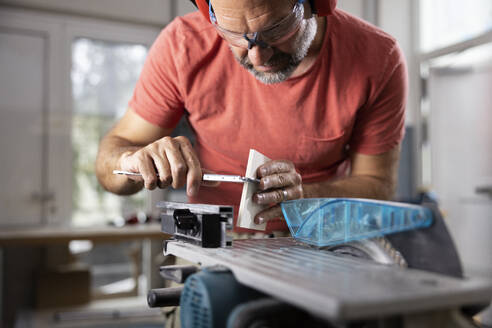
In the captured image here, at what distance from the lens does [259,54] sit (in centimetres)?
94

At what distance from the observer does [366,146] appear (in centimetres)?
121

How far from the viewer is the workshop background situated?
307cm

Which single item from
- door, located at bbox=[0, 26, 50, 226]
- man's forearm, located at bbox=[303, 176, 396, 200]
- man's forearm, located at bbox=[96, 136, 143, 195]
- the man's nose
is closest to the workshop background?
door, located at bbox=[0, 26, 50, 226]

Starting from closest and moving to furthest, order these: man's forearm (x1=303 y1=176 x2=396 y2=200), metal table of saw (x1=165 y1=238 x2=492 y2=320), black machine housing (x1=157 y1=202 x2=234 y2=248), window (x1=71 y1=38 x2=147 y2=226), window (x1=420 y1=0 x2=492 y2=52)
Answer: metal table of saw (x1=165 y1=238 x2=492 y2=320) < black machine housing (x1=157 y1=202 x2=234 y2=248) < man's forearm (x1=303 y1=176 x2=396 y2=200) < window (x1=71 y1=38 x2=147 y2=226) < window (x1=420 y1=0 x2=492 y2=52)

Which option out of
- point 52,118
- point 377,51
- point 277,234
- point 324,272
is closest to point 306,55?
point 377,51

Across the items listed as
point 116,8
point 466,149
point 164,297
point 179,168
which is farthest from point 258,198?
point 466,149

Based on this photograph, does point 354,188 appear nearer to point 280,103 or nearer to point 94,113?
point 280,103

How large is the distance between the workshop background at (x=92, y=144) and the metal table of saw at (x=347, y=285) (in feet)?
7.37

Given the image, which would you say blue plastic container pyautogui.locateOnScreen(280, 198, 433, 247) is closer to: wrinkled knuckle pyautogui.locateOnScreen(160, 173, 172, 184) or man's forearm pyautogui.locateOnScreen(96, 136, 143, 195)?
wrinkled knuckle pyautogui.locateOnScreen(160, 173, 172, 184)

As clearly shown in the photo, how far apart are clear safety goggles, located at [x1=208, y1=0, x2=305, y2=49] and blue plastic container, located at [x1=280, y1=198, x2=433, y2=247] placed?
0.34 m

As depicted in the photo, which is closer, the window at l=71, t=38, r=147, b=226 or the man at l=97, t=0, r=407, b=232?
the man at l=97, t=0, r=407, b=232

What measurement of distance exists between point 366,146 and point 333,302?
868 mm

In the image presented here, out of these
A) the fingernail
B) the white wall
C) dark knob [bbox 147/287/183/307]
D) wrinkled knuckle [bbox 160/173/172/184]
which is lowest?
dark knob [bbox 147/287/183/307]

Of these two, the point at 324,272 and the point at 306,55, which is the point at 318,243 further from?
the point at 306,55
